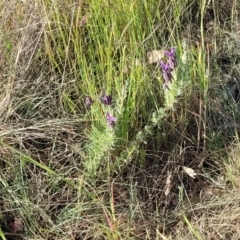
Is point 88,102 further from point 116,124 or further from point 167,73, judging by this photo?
point 167,73

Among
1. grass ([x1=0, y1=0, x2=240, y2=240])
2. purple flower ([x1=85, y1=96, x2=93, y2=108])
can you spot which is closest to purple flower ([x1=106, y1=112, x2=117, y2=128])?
grass ([x1=0, y1=0, x2=240, y2=240])

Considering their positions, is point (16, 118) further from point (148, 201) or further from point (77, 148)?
point (148, 201)

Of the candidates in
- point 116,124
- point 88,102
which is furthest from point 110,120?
point 88,102

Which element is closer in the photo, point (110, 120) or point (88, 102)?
point (110, 120)

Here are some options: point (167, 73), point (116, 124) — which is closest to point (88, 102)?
point (116, 124)

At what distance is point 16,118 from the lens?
2.36m

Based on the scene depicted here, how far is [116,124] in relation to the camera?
2041 mm

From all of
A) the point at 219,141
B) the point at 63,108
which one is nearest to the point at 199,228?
the point at 219,141

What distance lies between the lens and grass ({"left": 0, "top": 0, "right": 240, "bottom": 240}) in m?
2.13

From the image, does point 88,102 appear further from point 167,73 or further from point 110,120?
point 167,73

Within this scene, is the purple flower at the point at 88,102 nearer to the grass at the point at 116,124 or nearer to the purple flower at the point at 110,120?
the grass at the point at 116,124

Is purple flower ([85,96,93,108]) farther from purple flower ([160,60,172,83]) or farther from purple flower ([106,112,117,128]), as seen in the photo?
purple flower ([160,60,172,83])

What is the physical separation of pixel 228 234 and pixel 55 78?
95 centimetres

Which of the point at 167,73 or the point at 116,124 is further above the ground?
the point at 167,73
